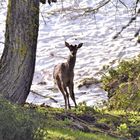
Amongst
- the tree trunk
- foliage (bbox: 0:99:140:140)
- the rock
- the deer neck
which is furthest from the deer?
the tree trunk

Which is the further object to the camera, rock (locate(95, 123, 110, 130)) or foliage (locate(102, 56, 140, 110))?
foliage (locate(102, 56, 140, 110))

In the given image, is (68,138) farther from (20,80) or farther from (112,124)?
(112,124)

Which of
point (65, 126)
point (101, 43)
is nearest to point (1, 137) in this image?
point (65, 126)

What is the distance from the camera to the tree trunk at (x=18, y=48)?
979 centimetres

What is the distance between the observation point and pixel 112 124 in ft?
38.5

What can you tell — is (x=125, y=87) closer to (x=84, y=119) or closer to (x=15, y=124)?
(x=84, y=119)

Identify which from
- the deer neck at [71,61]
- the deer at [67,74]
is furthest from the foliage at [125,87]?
the deer neck at [71,61]

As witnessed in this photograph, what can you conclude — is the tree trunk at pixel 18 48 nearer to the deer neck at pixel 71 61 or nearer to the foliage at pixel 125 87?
the deer neck at pixel 71 61

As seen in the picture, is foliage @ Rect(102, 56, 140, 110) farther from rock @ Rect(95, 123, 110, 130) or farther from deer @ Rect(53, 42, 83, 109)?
rock @ Rect(95, 123, 110, 130)

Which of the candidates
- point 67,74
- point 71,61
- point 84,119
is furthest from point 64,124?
point 71,61

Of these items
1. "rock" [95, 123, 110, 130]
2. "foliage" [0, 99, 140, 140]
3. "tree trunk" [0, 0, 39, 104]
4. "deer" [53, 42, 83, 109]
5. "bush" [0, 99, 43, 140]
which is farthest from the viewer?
"deer" [53, 42, 83, 109]

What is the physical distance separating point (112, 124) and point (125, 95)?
11.5 feet

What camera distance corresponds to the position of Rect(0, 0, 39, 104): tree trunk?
979 centimetres

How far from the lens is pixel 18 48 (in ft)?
32.3
